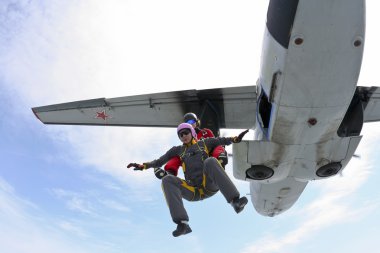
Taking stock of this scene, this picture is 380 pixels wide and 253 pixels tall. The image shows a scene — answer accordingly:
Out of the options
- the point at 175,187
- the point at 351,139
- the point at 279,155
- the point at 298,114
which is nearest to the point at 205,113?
the point at 279,155

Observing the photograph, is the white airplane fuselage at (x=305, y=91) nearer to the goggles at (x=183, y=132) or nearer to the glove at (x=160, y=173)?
the goggles at (x=183, y=132)

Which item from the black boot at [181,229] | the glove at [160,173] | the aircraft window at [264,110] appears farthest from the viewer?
the aircraft window at [264,110]

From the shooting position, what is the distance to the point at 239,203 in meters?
6.17

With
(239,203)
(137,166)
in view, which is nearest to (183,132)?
(137,166)

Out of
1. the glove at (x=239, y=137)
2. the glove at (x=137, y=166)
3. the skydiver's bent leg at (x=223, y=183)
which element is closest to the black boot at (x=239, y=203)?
the skydiver's bent leg at (x=223, y=183)

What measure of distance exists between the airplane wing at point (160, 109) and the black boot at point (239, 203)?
562 centimetres

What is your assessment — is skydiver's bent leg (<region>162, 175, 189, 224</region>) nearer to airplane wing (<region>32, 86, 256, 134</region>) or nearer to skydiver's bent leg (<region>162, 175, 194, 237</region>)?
skydiver's bent leg (<region>162, 175, 194, 237</region>)

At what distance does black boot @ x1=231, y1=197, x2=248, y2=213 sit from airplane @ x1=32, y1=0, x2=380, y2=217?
3492 millimetres

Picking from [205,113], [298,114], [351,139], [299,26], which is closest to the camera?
[299,26]

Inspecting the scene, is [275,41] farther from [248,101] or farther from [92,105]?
[92,105]

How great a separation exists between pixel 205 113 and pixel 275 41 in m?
4.25

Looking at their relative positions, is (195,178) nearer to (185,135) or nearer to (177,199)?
(177,199)

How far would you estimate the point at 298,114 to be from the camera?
9.14 m

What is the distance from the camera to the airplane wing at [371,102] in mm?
11172
